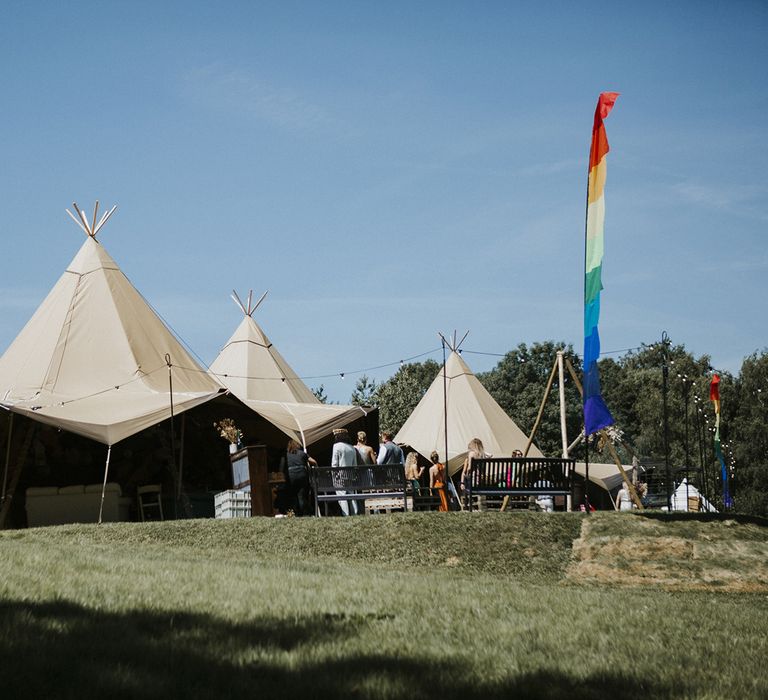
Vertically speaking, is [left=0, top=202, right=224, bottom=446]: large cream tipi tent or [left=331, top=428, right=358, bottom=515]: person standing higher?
[left=0, top=202, right=224, bottom=446]: large cream tipi tent

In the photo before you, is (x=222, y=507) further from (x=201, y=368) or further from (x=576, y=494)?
(x=576, y=494)

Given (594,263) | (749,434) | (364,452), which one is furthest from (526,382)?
(594,263)

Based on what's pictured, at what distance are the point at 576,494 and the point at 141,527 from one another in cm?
1060

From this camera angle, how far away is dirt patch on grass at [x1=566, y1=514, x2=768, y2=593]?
9883 mm

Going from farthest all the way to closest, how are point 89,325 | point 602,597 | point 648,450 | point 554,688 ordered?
1. point 648,450
2. point 89,325
3. point 602,597
4. point 554,688

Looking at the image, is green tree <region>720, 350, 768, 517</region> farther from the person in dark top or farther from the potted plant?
the person in dark top

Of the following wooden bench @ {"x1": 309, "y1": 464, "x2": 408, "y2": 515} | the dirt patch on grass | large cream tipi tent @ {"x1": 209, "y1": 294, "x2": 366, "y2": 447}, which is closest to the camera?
the dirt patch on grass

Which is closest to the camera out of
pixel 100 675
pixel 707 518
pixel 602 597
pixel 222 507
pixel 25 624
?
pixel 100 675

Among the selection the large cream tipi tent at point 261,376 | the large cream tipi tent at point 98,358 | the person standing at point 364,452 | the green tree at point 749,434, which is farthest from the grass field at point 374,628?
the green tree at point 749,434

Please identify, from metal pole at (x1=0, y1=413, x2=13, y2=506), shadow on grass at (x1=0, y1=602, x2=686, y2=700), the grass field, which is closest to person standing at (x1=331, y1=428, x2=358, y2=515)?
the grass field

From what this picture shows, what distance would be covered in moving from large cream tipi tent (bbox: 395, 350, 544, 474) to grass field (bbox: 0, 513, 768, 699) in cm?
1627

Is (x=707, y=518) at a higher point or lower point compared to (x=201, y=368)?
lower

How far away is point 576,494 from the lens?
20859 mm

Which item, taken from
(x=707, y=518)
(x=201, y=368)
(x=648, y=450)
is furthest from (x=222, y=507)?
(x=648, y=450)
